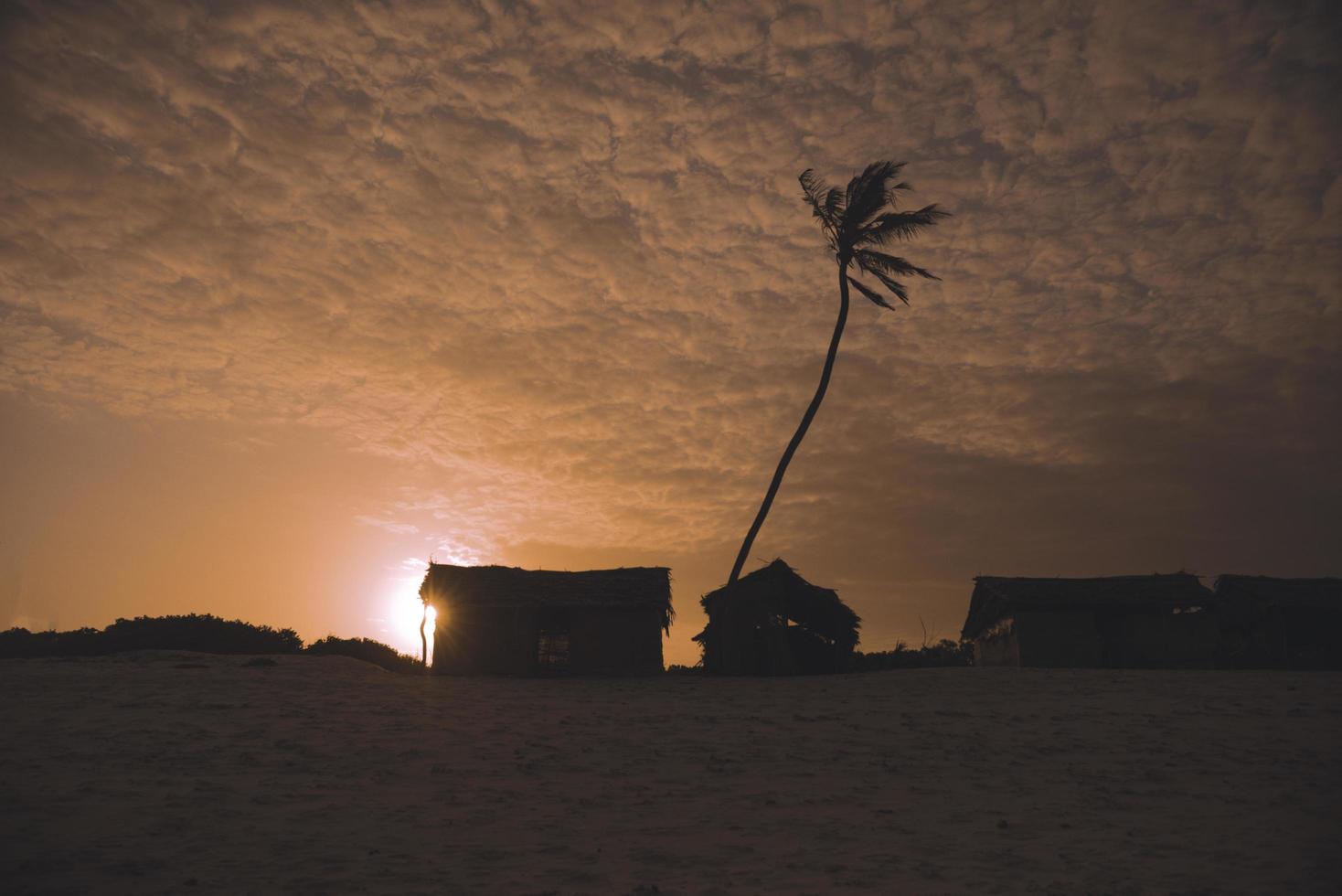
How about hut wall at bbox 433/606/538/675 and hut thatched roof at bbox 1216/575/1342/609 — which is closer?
hut wall at bbox 433/606/538/675

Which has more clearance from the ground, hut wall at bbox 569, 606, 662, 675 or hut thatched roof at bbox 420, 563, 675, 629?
hut thatched roof at bbox 420, 563, 675, 629

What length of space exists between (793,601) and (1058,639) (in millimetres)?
9204

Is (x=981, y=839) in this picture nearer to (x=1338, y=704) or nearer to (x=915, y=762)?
(x=915, y=762)

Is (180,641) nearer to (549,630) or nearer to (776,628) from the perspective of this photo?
(549,630)

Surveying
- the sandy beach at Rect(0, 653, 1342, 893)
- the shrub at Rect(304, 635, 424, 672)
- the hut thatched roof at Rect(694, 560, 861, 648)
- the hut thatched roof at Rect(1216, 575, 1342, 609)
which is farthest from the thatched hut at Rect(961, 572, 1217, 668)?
the shrub at Rect(304, 635, 424, 672)

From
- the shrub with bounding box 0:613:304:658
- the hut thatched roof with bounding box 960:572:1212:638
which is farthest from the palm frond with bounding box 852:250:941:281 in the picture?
the shrub with bounding box 0:613:304:658

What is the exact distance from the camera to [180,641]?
29.0 metres

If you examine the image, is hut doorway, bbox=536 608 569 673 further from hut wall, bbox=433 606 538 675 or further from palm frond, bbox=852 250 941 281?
palm frond, bbox=852 250 941 281

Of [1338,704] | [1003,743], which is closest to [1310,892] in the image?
[1003,743]

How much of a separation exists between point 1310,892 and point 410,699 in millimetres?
15723

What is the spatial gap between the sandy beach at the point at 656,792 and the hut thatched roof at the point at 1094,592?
9.06 metres

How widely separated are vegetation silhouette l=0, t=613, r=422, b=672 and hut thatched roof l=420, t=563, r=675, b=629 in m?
3.87

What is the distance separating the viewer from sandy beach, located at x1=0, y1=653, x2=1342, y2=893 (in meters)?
7.65

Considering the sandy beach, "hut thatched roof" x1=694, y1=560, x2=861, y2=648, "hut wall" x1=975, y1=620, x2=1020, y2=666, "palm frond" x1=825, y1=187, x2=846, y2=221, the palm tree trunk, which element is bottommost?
the sandy beach
